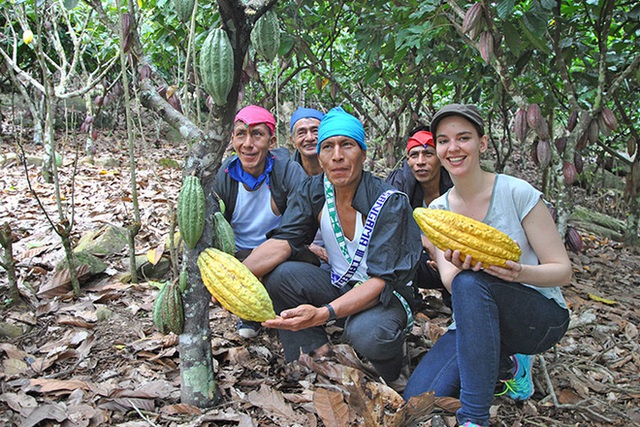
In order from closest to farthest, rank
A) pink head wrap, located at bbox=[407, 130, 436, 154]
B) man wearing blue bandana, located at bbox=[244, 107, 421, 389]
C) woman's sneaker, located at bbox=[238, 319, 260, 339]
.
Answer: man wearing blue bandana, located at bbox=[244, 107, 421, 389]
woman's sneaker, located at bbox=[238, 319, 260, 339]
pink head wrap, located at bbox=[407, 130, 436, 154]

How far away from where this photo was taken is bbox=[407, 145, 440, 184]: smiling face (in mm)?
2891

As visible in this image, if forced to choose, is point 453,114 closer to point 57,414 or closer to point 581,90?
point 57,414

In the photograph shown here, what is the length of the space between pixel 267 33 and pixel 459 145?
85 cm

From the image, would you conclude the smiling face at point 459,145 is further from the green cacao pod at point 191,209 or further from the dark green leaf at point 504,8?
the green cacao pod at point 191,209

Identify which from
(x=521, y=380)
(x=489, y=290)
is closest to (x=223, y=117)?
(x=489, y=290)

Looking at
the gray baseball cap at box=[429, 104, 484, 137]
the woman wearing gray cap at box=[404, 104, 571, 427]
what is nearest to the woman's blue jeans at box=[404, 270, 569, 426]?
the woman wearing gray cap at box=[404, 104, 571, 427]

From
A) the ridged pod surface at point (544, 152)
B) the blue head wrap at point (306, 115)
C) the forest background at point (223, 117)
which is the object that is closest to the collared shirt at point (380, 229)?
the forest background at point (223, 117)

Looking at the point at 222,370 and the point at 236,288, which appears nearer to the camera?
the point at 236,288

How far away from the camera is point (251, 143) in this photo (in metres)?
2.47

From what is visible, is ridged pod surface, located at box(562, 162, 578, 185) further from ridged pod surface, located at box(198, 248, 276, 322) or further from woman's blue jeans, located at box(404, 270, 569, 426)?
ridged pod surface, located at box(198, 248, 276, 322)

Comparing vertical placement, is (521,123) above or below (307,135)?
above

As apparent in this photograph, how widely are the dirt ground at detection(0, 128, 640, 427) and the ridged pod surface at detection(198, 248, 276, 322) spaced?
0.38m

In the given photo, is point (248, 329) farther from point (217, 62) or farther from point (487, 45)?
point (487, 45)

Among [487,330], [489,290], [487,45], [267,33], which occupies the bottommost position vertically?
Result: [487,330]
